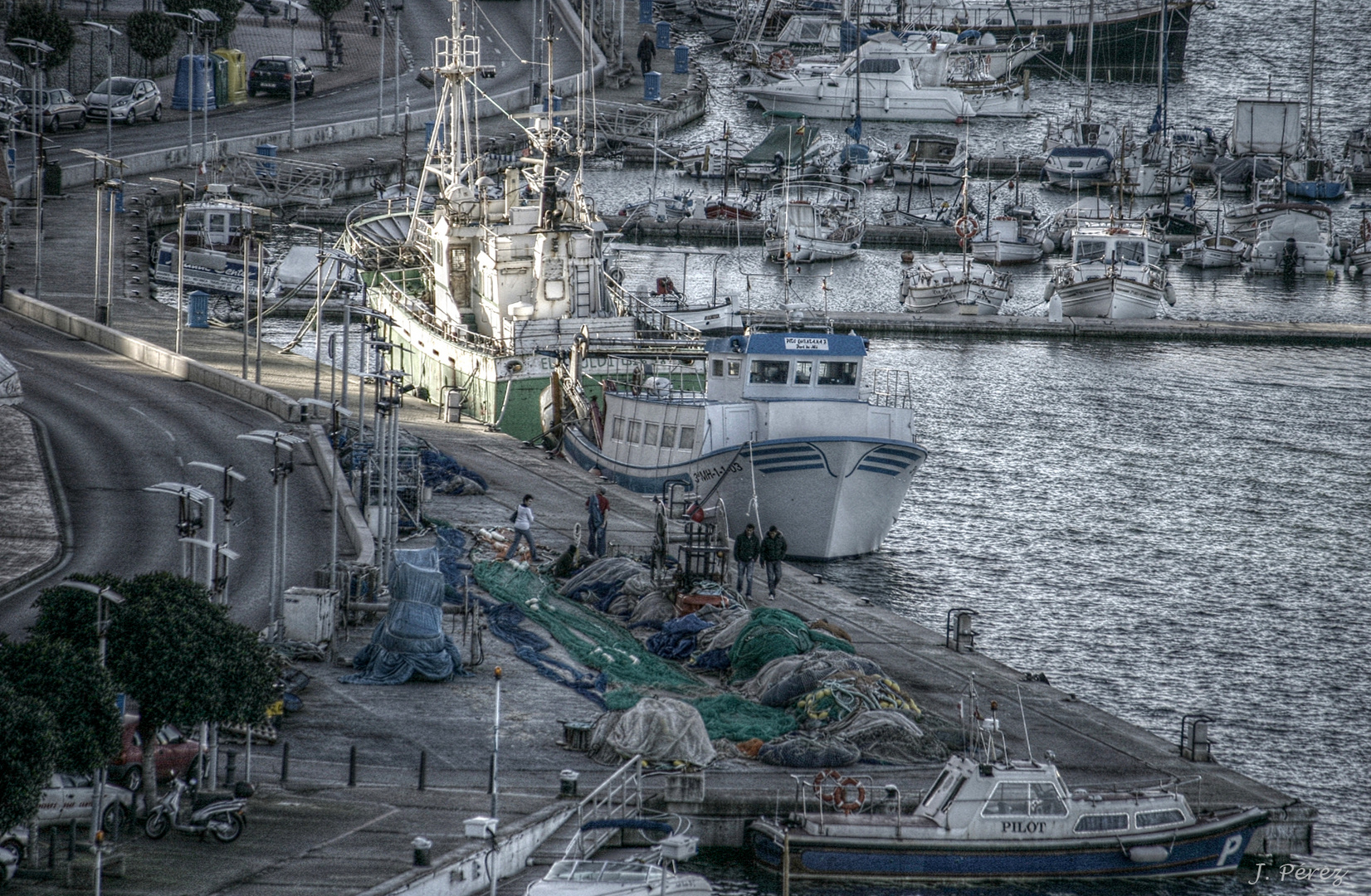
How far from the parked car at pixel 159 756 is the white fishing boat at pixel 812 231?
59720 millimetres

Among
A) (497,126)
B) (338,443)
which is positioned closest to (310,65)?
(497,126)

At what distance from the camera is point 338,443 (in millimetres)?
45094

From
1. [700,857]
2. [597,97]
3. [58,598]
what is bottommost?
[700,857]

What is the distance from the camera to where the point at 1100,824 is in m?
27.3

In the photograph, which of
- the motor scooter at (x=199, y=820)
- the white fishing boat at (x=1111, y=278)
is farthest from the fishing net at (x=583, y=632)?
the white fishing boat at (x=1111, y=278)

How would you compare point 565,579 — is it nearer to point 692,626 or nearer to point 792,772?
point 692,626

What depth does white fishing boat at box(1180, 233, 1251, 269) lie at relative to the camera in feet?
293

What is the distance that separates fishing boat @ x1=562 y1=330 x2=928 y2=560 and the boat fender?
17.8 m

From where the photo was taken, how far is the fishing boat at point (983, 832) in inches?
1049

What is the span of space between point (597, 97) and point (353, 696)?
8675 cm

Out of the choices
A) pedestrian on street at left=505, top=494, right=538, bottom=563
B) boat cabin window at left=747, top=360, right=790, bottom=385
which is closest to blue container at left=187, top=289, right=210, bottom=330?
boat cabin window at left=747, top=360, right=790, bottom=385

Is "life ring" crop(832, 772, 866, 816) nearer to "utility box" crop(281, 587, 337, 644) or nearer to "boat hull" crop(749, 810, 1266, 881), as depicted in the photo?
"boat hull" crop(749, 810, 1266, 881)

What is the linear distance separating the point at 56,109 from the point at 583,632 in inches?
2406

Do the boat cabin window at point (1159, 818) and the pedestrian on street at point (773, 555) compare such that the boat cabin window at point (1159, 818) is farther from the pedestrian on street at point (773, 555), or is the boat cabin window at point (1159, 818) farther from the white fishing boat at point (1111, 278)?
the white fishing boat at point (1111, 278)
